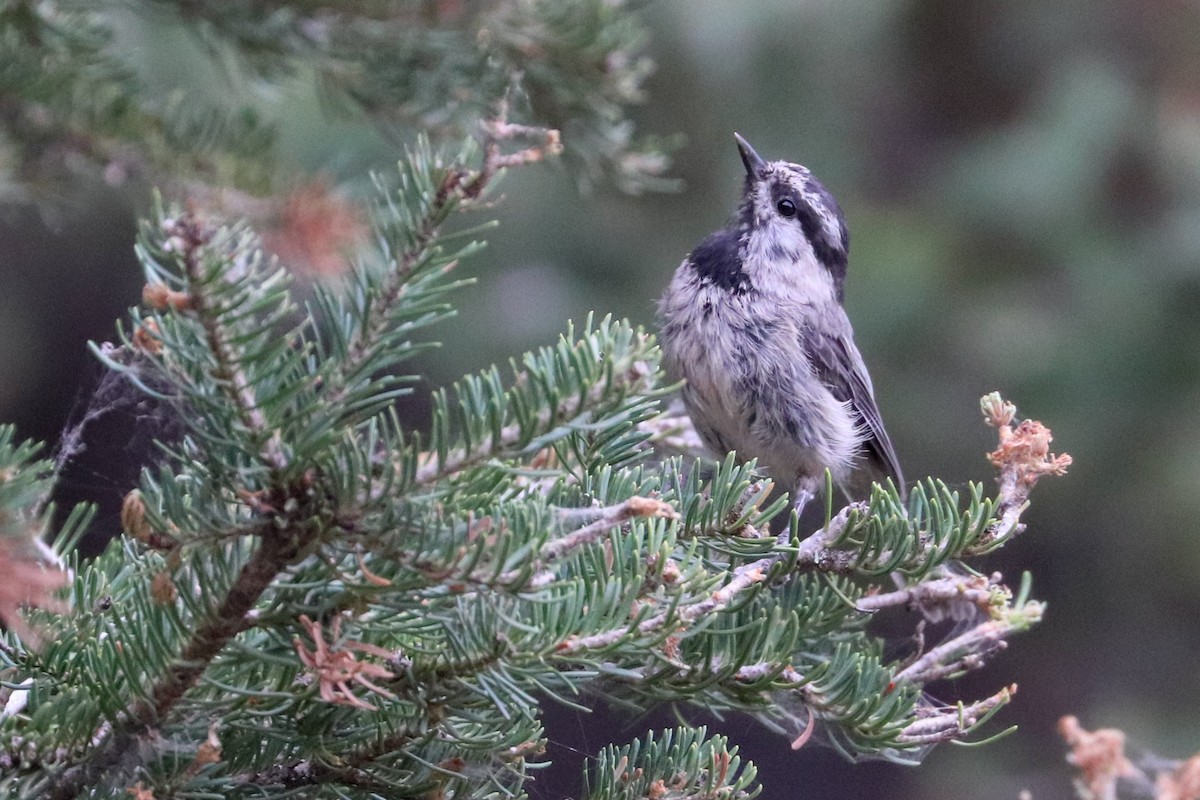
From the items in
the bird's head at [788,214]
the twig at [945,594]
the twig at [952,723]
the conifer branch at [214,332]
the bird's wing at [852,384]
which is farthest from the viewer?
the bird's head at [788,214]

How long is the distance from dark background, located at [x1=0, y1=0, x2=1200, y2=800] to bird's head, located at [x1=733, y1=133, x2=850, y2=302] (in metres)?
1.06

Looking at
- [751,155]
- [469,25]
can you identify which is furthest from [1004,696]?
[751,155]

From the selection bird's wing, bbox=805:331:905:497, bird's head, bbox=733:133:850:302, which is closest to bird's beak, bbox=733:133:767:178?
bird's head, bbox=733:133:850:302

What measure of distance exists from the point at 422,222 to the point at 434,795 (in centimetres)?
59

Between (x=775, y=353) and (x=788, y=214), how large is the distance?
0.55 m

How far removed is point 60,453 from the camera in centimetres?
138

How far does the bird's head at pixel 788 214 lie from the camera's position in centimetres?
283

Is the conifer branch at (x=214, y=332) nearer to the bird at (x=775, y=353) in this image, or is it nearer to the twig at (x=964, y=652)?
the twig at (x=964, y=652)

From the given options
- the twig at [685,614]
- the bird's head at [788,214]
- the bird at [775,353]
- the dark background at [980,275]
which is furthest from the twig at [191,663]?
the dark background at [980,275]

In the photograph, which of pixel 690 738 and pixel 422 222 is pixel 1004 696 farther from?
pixel 422 222

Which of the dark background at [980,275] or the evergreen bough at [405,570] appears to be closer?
the evergreen bough at [405,570]

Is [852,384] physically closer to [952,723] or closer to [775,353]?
[775,353]

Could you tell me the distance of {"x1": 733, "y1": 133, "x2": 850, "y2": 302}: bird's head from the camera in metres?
2.83

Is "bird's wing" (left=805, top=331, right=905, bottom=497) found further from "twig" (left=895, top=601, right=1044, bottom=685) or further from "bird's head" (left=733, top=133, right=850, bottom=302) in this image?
"twig" (left=895, top=601, right=1044, bottom=685)
